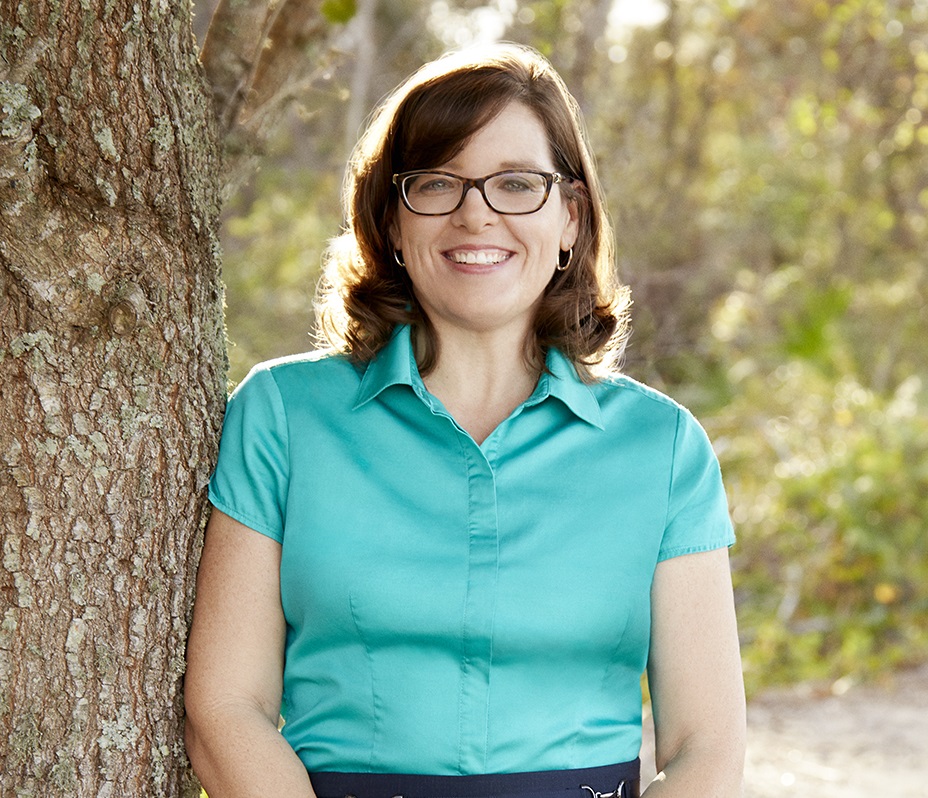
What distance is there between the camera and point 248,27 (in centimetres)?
229

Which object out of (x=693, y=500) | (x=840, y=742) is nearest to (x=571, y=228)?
(x=693, y=500)

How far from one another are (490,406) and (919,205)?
9084 mm

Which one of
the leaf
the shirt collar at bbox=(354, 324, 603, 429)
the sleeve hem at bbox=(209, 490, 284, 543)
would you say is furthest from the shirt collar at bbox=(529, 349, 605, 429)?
the leaf

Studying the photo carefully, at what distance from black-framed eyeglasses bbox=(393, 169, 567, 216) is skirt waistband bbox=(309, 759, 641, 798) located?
3.16 feet

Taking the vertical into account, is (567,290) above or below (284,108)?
below

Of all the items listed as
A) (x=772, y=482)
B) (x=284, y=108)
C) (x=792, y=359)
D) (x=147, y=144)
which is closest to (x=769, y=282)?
(x=792, y=359)

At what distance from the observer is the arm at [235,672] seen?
75.2 inches

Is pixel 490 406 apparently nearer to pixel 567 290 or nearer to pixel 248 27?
pixel 567 290

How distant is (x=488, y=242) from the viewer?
7.00 ft

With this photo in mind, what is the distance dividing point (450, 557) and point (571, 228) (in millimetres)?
732

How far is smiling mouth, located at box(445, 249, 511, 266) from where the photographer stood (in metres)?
2.14

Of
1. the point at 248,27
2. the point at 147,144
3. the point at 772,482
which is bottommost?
the point at 772,482

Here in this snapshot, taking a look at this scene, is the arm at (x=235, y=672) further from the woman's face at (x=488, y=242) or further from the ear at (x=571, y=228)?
the ear at (x=571, y=228)

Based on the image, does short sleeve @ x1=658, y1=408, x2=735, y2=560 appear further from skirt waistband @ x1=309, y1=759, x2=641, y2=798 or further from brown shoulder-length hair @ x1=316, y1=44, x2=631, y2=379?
skirt waistband @ x1=309, y1=759, x2=641, y2=798
